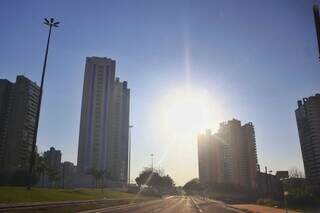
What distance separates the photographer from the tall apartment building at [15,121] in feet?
438

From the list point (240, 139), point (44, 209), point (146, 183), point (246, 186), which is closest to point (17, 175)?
point (146, 183)

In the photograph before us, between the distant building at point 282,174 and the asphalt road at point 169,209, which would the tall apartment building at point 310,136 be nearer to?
the asphalt road at point 169,209

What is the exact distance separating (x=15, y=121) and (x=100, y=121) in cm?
4446

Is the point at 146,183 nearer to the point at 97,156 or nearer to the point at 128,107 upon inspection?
the point at 97,156

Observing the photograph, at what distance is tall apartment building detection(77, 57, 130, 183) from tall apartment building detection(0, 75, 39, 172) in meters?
31.6

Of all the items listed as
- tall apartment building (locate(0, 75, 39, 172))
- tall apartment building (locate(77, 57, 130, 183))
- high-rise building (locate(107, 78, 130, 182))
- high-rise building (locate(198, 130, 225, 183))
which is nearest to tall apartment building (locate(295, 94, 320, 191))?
high-rise building (locate(198, 130, 225, 183))

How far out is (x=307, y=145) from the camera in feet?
366

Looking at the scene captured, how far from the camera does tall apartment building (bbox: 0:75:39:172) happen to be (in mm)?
133375

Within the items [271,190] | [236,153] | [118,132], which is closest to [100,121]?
[118,132]

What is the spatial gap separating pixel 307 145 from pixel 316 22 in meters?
110

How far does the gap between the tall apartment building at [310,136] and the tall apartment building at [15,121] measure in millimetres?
101006

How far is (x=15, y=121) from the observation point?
13775 cm

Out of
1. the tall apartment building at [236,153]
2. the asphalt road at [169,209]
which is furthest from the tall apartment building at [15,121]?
the asphalt road at [169,209]

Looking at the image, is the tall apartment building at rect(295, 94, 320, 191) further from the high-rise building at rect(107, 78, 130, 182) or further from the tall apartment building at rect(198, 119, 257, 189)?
the high-rise building at rect(107, 78, 130, 182)
